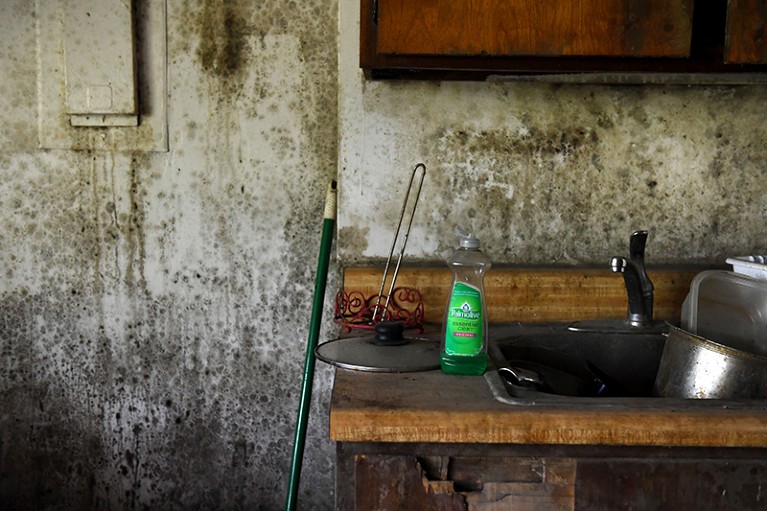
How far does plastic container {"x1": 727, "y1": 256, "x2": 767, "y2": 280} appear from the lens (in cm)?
163

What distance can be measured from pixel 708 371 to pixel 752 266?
1.29 ft

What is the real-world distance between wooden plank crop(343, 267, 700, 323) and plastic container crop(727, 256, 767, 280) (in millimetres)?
175

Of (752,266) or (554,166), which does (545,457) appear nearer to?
(752,266)

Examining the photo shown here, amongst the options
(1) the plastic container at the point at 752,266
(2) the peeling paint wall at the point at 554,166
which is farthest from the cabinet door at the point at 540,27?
(1) the plastic container at the point at 752,266

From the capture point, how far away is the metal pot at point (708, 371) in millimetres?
1334

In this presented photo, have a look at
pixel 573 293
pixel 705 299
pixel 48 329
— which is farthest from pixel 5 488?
pixel 705 299

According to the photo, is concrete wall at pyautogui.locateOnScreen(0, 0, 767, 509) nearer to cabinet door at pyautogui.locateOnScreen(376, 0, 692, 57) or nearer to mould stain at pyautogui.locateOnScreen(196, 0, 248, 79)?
mould stain at pyautogui.locateOnScreen(196, 0, 248, 79)

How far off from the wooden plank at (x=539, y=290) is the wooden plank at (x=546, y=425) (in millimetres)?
703

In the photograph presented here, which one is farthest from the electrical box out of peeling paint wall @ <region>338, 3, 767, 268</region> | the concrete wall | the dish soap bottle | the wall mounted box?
the dish soap bottle

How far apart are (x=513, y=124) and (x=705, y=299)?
65 cm

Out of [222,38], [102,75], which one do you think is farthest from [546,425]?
[102,75]

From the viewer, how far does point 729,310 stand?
1673 millimetres

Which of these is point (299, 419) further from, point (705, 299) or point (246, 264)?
point (705, 299)

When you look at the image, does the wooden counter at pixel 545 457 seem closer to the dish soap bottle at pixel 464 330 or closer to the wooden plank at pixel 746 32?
the dish soap bottle at pixel 464 330
